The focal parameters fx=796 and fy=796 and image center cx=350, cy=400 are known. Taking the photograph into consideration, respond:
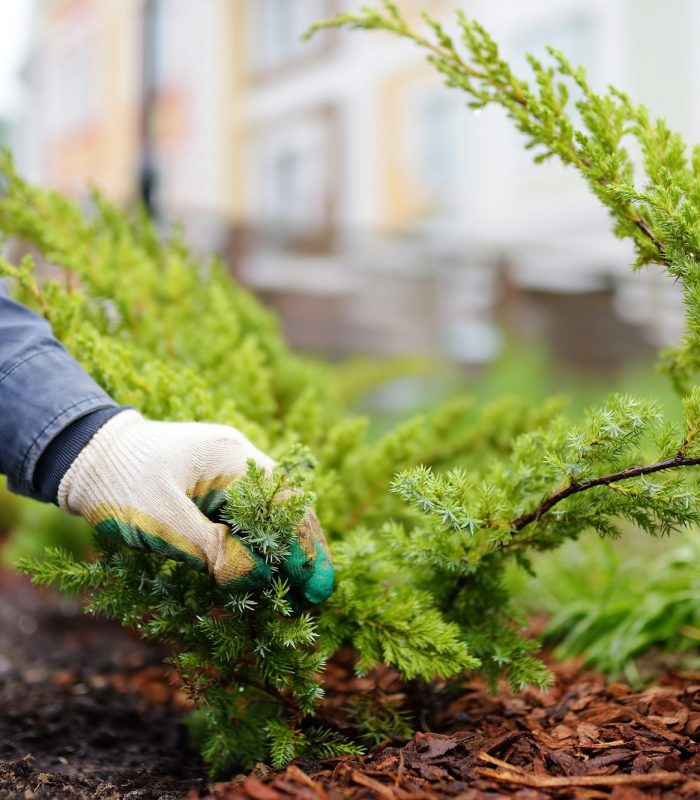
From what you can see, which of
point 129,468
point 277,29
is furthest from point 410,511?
point 277,29

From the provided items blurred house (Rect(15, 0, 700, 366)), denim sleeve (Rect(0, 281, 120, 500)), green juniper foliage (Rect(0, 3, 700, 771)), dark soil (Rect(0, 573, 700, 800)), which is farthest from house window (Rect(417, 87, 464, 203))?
denim sleeve (Rect(0, 281, 120, 500))

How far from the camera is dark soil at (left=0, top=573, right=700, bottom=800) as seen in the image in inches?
46.1

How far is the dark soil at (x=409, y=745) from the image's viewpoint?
1171 millimetres

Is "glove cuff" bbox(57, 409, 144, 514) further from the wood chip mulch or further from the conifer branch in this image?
the conifer branch

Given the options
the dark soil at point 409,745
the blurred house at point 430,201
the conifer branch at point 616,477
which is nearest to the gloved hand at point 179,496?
the dark soil at point 409,745

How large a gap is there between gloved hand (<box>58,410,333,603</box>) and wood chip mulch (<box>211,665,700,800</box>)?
0.29 meters

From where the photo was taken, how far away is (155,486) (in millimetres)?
1297

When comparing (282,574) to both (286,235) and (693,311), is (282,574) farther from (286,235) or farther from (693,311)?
(286,235)

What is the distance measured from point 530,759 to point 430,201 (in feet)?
21.9

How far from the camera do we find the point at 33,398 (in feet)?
4.60

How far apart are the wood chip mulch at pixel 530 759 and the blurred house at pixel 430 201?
531 cm

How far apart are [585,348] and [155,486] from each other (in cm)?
605

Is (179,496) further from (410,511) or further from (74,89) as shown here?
(74,89)

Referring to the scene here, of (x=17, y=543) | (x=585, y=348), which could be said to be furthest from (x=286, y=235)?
(x=17, y=543)
